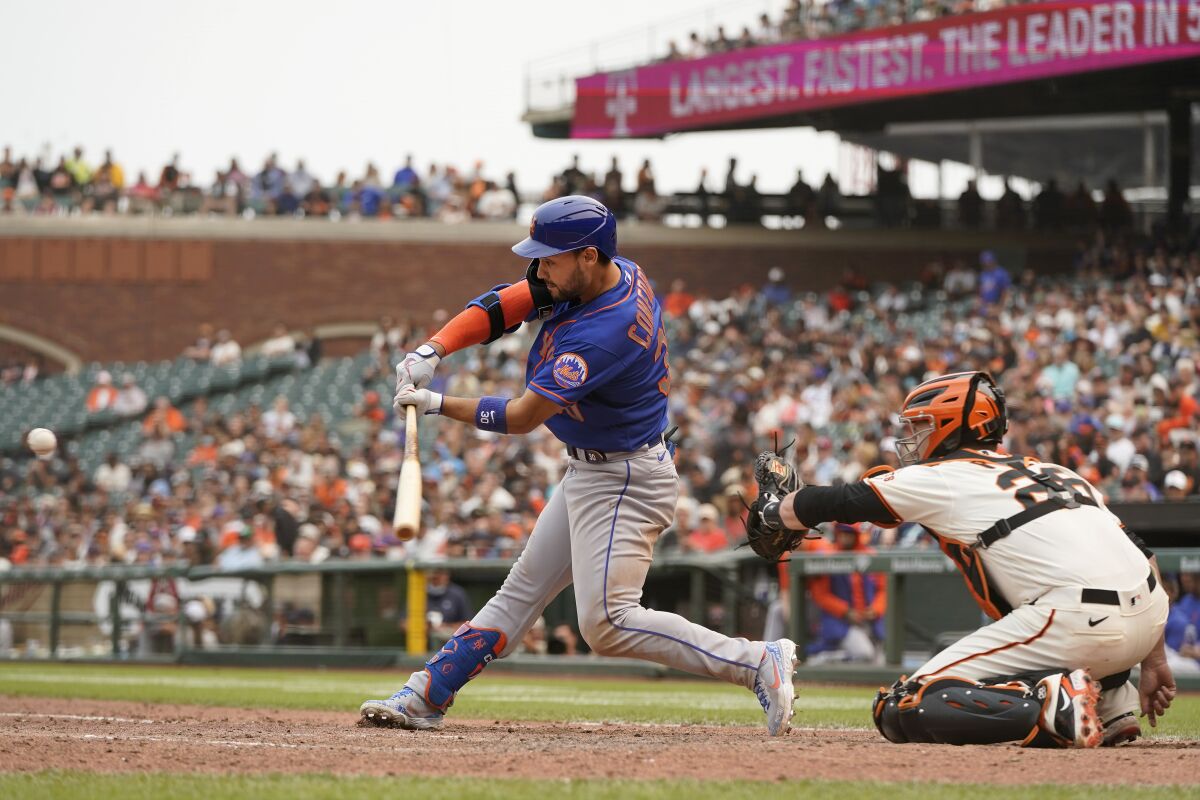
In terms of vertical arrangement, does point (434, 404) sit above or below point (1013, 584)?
above

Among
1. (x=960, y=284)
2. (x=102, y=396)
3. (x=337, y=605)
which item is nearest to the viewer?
(x=337, y=605)

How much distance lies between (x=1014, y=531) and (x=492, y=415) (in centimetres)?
167

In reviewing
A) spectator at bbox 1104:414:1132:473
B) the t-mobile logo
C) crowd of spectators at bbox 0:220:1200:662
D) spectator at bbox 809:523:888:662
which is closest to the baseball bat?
spectator at bbox 809:523:888:662

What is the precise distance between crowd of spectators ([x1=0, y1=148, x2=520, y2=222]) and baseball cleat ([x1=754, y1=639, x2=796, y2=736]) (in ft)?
79.2

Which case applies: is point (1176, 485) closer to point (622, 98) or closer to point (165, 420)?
point (165, 420)

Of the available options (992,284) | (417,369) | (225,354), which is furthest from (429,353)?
(225,354)

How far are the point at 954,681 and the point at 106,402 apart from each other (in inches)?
826

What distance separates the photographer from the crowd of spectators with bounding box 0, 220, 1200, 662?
43.4 ft

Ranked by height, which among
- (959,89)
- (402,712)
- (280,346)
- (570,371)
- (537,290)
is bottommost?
(402,712)

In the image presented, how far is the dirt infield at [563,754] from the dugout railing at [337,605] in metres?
4.64

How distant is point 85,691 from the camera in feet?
30.8

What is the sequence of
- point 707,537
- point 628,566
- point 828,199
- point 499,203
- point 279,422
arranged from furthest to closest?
1. point 499,203
2. point 828,199
3. point 279,422
4. point 707,537
5. point 628,566

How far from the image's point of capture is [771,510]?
5.18m

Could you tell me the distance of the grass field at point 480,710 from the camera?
379 centimetres
